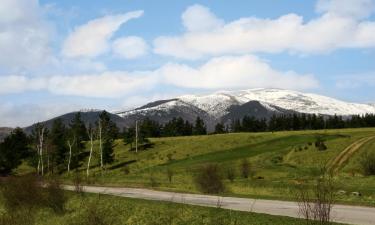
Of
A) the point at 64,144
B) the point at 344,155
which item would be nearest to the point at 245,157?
the point at 344,155

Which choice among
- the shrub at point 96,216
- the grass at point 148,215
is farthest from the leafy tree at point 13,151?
the shrub at point 96,216

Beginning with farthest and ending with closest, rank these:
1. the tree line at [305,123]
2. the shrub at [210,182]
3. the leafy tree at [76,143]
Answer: the tree line at [305,123], the leafy tree at [76,143], the shrub at [210,182]

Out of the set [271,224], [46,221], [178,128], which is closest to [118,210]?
[46,221]

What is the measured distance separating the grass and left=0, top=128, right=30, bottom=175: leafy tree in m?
75.1

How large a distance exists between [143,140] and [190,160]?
2941 cm

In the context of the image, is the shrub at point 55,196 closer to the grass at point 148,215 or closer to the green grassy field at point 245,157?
the grass at point 148,215

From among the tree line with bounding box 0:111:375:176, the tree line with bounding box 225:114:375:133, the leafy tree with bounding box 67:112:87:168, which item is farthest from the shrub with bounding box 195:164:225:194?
the tree line with bounding box 225:114:375:133

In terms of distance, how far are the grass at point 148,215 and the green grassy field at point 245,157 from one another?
835cm

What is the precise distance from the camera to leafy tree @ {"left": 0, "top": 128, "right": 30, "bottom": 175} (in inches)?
4157

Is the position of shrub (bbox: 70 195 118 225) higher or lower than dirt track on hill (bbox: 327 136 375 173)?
lower

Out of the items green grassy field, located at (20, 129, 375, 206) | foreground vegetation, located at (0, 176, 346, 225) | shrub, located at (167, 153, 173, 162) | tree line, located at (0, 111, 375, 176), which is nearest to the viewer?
foreground vegetation, located at (0, 176, 346, 225)

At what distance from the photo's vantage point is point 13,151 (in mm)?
114750

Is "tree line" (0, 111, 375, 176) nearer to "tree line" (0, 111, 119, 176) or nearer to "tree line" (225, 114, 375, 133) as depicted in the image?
"tree line" (0, 111, 119, 176)

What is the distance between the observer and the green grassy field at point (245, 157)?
1756 inches
